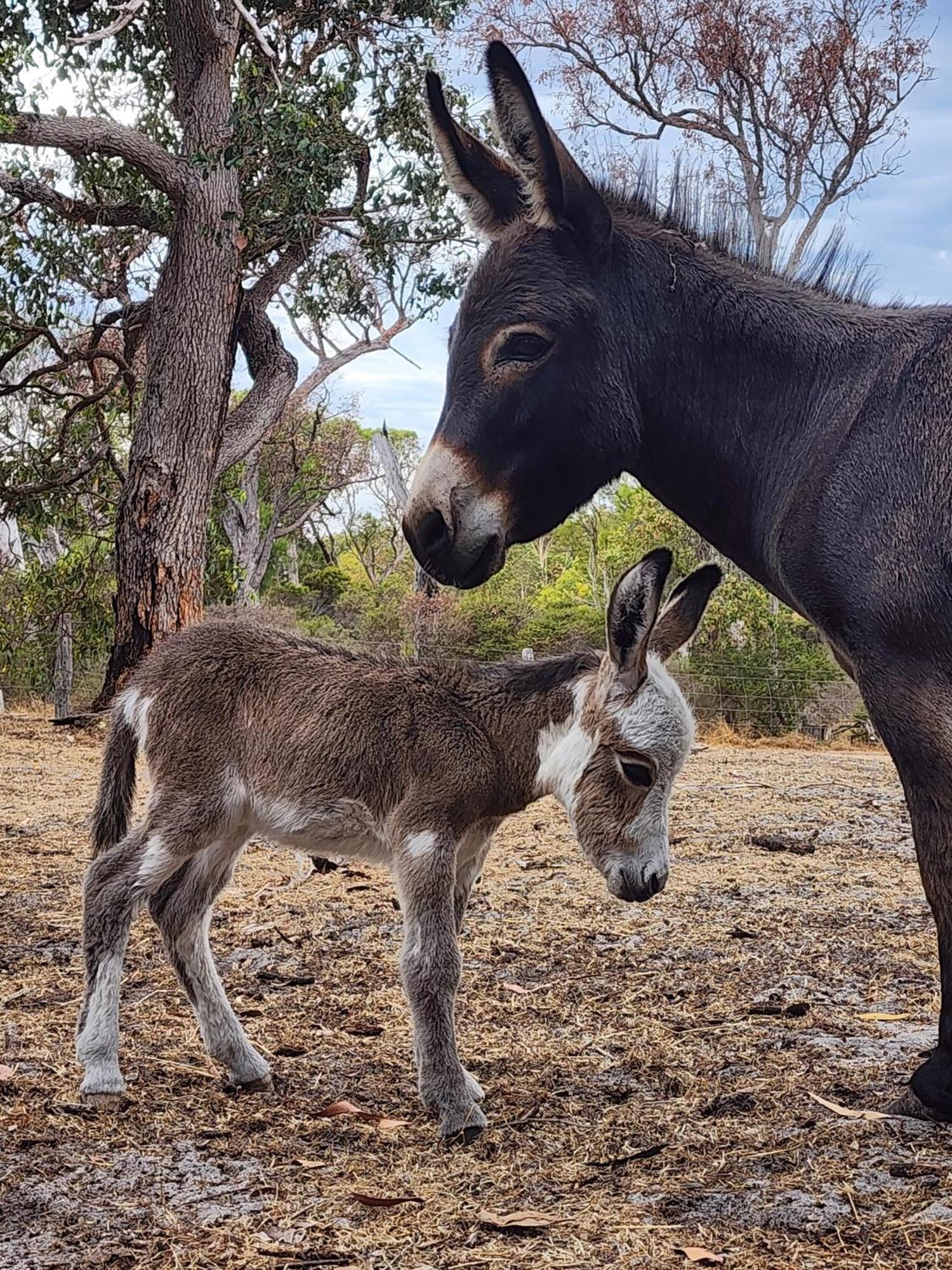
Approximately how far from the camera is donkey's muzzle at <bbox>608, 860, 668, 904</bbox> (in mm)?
3389

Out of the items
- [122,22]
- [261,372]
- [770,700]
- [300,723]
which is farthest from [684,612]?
[770,700]

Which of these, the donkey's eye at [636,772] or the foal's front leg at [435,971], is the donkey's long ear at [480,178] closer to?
the donkey's eye at [636,772]

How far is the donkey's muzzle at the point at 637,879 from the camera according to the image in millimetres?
3389

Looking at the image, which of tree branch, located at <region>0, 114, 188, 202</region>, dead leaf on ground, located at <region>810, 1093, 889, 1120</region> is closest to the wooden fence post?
tree branch, located at <region>0, 114, 188, 202</region>

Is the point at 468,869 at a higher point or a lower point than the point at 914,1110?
higher

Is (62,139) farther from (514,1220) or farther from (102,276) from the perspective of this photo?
(514,1220)

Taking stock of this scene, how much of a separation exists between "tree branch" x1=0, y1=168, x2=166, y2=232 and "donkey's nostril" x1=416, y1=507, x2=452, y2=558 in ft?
36.8

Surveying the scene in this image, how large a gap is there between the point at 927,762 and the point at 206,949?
2.27 metres

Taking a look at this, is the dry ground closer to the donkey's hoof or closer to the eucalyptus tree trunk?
the donkey's hoof

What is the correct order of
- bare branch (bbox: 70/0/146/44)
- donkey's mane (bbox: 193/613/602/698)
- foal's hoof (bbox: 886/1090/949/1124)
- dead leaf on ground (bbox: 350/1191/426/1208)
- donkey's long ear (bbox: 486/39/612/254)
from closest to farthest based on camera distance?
dead leaf on ground (bbox: 350/1191/426/1208)
donkey's long ear (bbox: 486/39/612/254)
foal's hoof (bbox: 886/1090/949/1124)
donkey's mane (bbox: 193/613/602/698)
bare branch (bbox: 70/0/146/44)

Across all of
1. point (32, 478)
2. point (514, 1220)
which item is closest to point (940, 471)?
point (514, 1220)

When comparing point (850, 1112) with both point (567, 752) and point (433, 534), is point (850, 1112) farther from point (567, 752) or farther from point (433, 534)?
point (433, 534)

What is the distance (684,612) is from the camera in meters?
3.72

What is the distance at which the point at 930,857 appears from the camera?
9.25 ft
